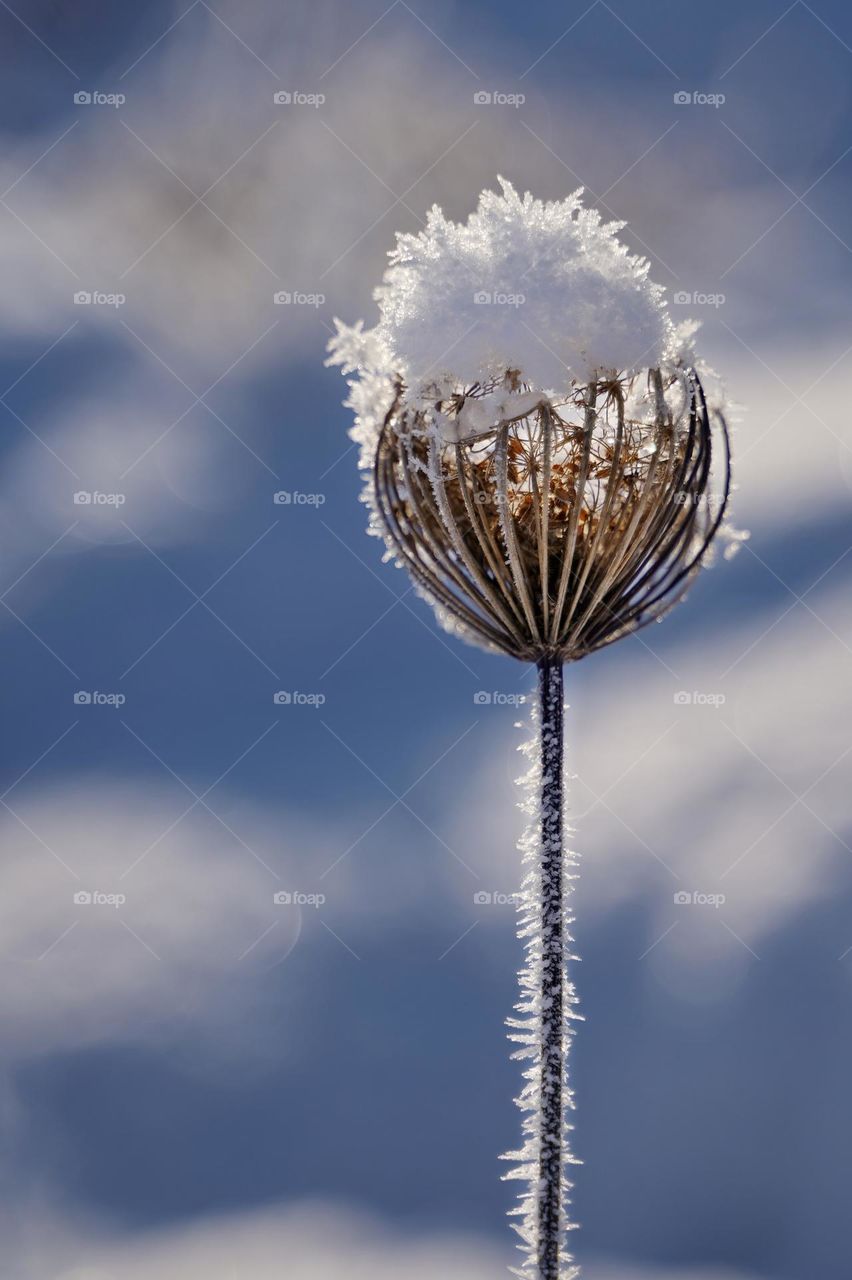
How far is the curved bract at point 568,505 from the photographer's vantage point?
14.9 ft

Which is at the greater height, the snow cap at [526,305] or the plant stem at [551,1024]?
the snow cap at [526,305]

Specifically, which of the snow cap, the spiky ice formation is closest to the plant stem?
the spiky ice formation

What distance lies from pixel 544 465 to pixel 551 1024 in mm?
2362

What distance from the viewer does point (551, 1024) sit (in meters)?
4.20

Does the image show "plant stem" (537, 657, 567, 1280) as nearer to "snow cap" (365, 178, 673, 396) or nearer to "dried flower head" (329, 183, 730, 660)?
"dried flower head" (329, 183, 730, 660)

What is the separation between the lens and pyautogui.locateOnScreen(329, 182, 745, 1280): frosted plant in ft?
14.1

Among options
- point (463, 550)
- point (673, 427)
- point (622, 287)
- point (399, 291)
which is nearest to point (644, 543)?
point (673, 427)

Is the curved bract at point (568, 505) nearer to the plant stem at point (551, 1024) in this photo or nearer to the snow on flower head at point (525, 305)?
the snow on flower head at point (525, 305)

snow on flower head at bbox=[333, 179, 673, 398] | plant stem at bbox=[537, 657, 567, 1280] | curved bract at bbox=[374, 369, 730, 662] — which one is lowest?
plant stem at bbox=[537, 657, 567, 1280]

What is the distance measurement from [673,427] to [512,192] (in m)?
1.31

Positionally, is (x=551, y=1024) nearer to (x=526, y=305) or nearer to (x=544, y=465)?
(x=544, y=465)

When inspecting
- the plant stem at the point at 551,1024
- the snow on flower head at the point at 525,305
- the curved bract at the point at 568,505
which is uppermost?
the snow on flower head at the point at 525,305

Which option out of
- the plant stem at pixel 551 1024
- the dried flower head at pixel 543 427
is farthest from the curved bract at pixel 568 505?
the plant stem at pixel 551 1024

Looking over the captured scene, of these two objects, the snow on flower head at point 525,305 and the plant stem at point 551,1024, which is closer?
the plant stem at point 551,1024
